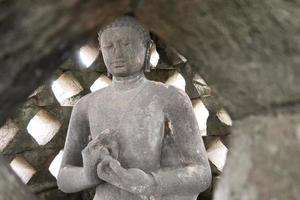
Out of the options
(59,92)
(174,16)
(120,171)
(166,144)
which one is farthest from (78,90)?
(174,16)

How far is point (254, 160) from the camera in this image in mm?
498

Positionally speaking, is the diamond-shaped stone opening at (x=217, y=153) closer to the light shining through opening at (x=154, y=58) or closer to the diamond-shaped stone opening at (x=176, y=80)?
the diamond-shaped stone opening at (x=176, y=80)

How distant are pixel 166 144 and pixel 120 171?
21cm

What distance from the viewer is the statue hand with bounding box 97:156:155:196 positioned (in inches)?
49.5

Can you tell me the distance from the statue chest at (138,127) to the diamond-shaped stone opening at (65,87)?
2.24 feet

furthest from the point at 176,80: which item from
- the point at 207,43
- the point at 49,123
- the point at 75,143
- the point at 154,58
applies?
the point at 207,43

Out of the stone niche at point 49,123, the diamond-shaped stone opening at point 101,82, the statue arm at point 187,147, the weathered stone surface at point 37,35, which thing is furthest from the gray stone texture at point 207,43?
the diamond-shaped stone opening at point 101,82

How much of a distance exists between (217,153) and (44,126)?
0.76m

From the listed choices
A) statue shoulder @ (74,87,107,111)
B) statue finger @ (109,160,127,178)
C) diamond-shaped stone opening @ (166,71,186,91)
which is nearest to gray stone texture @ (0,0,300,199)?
statue finger @ (109,160,127,178)

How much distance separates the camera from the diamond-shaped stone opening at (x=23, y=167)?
79.0 inches

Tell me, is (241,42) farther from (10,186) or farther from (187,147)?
(187,147)

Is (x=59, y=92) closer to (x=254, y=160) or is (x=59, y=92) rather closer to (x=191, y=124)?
(x=191, y=124)

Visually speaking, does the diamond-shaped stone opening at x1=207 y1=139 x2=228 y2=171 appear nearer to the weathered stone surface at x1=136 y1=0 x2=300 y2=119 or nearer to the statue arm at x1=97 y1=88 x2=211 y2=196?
the statue arm at x1=97 y1=88 x2=211 y2=196

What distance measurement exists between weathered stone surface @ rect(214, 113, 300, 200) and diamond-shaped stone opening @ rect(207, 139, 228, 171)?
1.76 m
